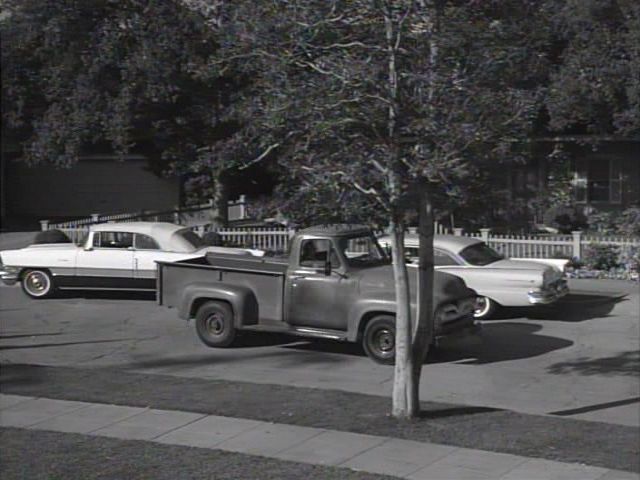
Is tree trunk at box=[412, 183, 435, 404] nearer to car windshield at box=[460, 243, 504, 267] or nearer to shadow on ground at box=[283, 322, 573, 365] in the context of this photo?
shadow on ground at box=[283, 322, 573, 365]

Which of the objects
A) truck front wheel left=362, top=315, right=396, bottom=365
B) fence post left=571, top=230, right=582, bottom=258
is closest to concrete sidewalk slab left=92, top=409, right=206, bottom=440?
truck front wheel left=362, top=315, right=396, bottom=365

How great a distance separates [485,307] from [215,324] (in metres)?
4.61

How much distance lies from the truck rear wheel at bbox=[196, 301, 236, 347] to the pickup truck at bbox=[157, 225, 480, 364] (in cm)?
1

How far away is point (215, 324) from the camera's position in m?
15.0

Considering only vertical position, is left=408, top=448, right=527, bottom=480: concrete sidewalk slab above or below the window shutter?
below

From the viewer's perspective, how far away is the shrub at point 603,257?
22.2 m

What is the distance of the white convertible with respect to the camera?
753 inches

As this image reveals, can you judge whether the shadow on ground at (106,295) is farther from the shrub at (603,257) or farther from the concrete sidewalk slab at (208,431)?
the concrete sidewalk slab at (208,431)

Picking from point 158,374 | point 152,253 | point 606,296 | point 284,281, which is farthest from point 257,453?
point 606,296

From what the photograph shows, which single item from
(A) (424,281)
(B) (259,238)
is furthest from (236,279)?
(B) (259,238)

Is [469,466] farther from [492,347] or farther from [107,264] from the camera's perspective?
[107,264]

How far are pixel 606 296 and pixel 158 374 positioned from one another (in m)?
9.57

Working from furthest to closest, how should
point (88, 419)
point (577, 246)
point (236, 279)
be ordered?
point (577, 246) < point (236, 279) < point (88, 419)

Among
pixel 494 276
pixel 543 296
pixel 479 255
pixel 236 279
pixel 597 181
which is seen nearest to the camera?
pixel 236 279
